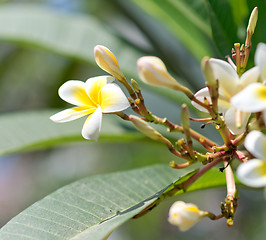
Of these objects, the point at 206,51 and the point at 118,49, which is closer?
the point at 206,51

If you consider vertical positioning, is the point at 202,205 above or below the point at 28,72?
below

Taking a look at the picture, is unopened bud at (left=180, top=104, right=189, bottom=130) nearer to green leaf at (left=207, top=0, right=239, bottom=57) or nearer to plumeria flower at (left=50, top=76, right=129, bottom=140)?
plumeria flower at (left=50, top=76, right=129, bottom=140)

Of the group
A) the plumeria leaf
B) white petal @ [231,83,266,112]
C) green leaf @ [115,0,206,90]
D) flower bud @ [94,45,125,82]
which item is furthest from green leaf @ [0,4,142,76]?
white petal @ [231,83,266,112]

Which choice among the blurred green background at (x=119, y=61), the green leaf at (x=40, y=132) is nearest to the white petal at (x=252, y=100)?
the blurred green background at (x=119, y=61)

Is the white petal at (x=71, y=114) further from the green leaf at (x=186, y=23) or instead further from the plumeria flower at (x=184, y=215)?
the green leaf at (x=186, y=23)

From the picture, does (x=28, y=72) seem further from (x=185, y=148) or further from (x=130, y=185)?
(x=185, y=148)

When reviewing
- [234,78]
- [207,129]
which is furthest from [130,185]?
[207,129]

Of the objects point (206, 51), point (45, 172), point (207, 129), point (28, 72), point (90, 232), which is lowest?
point (90, 232)
